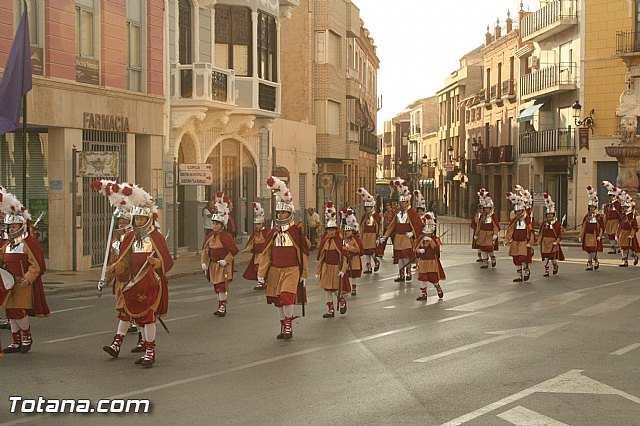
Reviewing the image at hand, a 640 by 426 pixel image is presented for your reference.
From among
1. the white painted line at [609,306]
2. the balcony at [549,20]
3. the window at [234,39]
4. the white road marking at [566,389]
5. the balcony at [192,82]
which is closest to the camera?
the white road marking at [566,389]

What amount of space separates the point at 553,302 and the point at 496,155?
145 feet

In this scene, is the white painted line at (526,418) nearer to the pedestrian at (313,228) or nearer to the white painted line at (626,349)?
the white painted line at (626,349)

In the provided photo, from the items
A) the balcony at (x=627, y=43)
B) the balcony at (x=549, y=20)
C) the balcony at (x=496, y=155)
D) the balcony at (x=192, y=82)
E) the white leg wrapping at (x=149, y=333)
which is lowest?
the white leg wrapping at (x=149, y=333)

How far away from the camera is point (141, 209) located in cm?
1138

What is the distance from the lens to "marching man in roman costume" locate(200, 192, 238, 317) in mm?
15695

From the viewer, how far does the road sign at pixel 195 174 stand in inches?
1064

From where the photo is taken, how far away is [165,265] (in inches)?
448

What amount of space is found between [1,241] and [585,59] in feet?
126

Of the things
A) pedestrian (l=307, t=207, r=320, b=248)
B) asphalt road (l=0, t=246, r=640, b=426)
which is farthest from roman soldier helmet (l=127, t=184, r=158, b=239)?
pedestrian (l=307, t=207, r=320, b=248)

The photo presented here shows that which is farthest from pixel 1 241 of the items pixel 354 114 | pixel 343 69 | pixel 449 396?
pixel 354 114

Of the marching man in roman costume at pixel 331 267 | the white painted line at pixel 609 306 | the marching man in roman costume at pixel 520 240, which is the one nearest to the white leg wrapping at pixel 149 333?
the marching man in roman costume at pixel 331 267

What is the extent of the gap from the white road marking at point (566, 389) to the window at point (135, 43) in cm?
1948

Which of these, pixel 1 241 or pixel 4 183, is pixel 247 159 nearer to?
pixel 4 183

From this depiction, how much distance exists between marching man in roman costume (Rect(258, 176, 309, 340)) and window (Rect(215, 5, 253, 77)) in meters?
19.4
